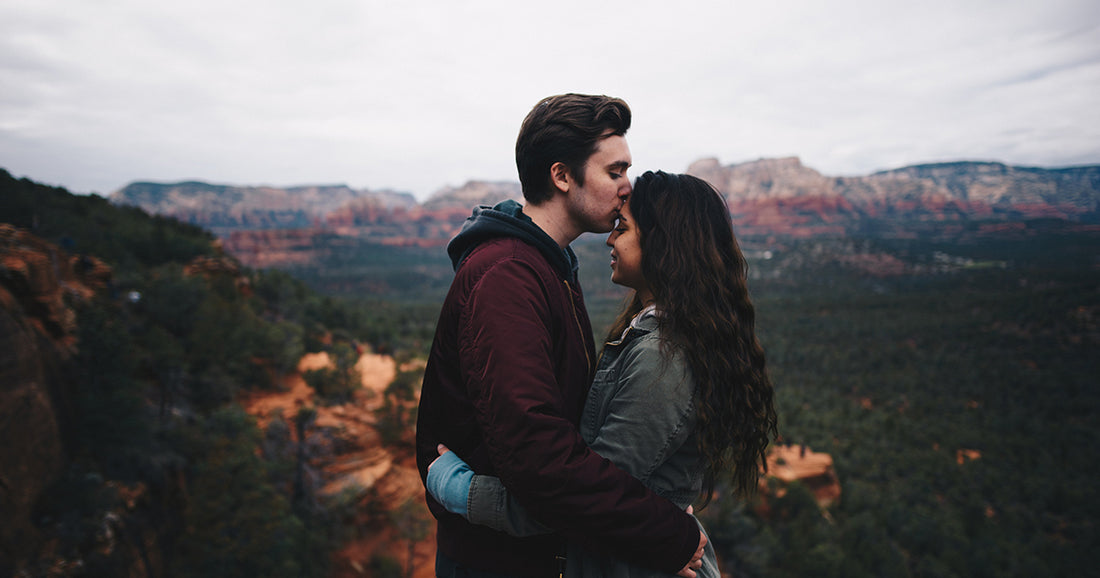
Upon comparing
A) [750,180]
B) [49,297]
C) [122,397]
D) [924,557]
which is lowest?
[924,557]

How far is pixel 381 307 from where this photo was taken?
144 feet

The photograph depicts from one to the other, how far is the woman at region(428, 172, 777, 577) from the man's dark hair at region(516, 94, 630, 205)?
0.35m

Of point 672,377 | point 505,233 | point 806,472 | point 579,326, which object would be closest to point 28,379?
point 505,233

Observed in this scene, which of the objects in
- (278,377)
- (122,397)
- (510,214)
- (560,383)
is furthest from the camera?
(278,377)

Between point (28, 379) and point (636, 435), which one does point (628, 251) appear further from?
point (28, 379)

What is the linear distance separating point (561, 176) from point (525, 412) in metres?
0.96

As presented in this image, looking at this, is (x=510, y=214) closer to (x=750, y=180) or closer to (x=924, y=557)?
(x=924, y=557)

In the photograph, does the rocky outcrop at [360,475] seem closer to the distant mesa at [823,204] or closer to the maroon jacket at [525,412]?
the maroon jacket at [525,412]

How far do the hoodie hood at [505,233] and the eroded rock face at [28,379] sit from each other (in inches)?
374

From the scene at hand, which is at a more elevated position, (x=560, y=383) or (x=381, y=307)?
(x=560, y=383)

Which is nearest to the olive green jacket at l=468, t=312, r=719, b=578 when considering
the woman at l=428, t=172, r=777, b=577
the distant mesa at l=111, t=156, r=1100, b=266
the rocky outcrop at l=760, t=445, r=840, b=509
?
the woman at l=428, t=172, r=777, b=577

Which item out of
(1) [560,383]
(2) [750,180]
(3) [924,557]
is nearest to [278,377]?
(1) [560,383]

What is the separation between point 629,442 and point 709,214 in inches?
39.7

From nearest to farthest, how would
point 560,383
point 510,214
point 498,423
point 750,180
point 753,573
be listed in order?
point 498,423
point 560,383
point 510,214
point 753,573
point 750,180
